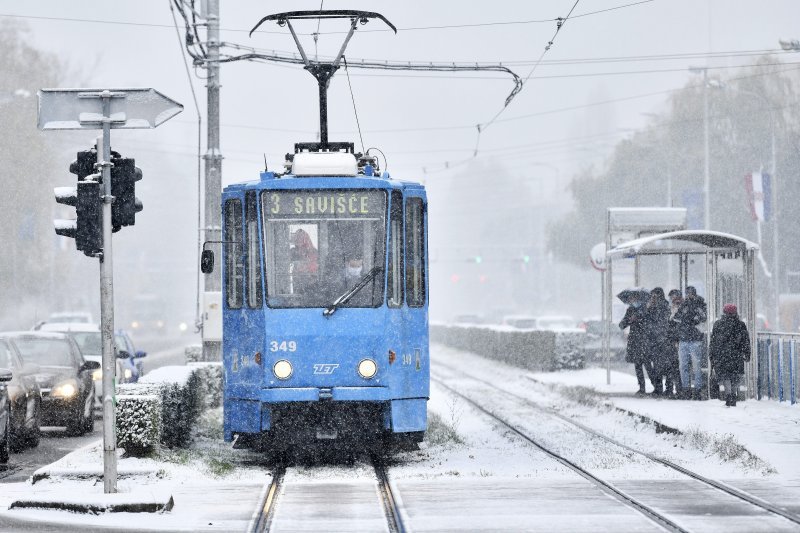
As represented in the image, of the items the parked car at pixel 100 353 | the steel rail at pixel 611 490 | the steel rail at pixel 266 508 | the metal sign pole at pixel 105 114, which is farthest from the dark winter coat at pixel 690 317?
the metal sign pole at pixel 105 114

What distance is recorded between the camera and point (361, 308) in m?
15.7

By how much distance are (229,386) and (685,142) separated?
2474 inches

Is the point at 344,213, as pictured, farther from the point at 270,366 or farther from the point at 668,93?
the point at 668,93

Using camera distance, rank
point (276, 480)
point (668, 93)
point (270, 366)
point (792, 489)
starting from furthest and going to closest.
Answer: point (668, 93) → point (270, 366) → point (276, 480) → point (792, 489)

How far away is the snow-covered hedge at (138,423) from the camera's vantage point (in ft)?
48.7

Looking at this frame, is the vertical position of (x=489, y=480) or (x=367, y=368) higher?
(x=367, y=368)

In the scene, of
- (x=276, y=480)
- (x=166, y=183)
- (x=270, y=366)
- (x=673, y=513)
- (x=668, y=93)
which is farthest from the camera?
(x=166, y=183)

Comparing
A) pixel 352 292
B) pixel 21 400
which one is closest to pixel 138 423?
pixel 352 292

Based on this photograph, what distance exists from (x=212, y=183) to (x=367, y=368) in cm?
1053

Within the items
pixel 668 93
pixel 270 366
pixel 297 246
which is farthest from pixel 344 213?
pixel 668 93

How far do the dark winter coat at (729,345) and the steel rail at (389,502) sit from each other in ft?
25.0

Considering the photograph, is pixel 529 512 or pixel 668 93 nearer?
pixel 529 512

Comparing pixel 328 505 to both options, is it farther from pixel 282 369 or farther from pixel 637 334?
pixel 637 334

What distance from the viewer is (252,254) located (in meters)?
15.8
